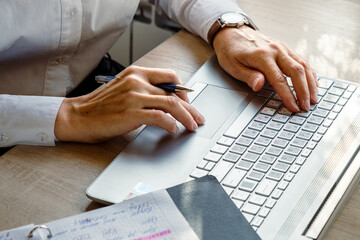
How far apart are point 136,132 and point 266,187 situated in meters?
0.26

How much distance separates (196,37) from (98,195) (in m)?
0.58

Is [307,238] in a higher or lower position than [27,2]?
lower

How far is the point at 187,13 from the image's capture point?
1.19 m

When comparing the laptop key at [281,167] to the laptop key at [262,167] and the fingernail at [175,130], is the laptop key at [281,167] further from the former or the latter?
the fingernail at [175,130]

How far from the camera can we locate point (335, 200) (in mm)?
685

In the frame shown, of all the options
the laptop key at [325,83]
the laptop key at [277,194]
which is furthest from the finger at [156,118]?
the laptop key at [325,83]

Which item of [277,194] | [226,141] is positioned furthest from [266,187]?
[226,141]

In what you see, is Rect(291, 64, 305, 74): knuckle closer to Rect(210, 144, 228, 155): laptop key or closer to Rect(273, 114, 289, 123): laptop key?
Rect(273, 114, 289, 123): laptop key

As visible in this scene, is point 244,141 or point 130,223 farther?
point 244,141

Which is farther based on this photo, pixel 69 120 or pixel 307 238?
pixel 69 120

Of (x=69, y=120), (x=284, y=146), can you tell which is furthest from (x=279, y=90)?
(x=69, y=120)

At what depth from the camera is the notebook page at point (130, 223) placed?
604 mm

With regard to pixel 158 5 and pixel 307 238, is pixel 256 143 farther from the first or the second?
pixel 158 5

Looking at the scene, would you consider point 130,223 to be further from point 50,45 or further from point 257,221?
point 50,45
